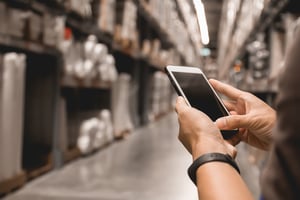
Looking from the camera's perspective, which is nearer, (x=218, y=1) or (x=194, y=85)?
(x=194, y=85)

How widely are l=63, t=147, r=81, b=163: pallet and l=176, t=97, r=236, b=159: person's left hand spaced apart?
249 centimetres

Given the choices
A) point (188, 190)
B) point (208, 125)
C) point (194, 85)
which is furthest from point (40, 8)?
point (208, 125)

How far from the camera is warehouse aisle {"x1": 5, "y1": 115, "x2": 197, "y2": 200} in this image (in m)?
2.49

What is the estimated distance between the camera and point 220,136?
0.92 meters

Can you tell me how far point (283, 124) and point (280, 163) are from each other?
0.15 feet

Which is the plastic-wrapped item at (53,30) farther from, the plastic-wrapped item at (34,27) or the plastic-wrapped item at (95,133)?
the plastic-wrapped item at (95,133)

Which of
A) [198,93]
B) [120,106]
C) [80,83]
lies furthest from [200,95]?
[120,106]

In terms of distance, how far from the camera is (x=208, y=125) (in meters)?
0.92

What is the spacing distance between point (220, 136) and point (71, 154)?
271cm

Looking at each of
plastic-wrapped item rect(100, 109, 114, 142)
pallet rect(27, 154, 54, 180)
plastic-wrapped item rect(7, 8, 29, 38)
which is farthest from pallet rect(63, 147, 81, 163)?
plastic-wrapped item rect(7, 8, 29, 38)

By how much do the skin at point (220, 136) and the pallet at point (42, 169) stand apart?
1846mm

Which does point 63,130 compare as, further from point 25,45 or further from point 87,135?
point 25,45

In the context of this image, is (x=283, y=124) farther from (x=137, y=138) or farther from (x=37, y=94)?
(x=137, y=138)

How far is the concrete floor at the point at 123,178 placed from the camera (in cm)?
249
